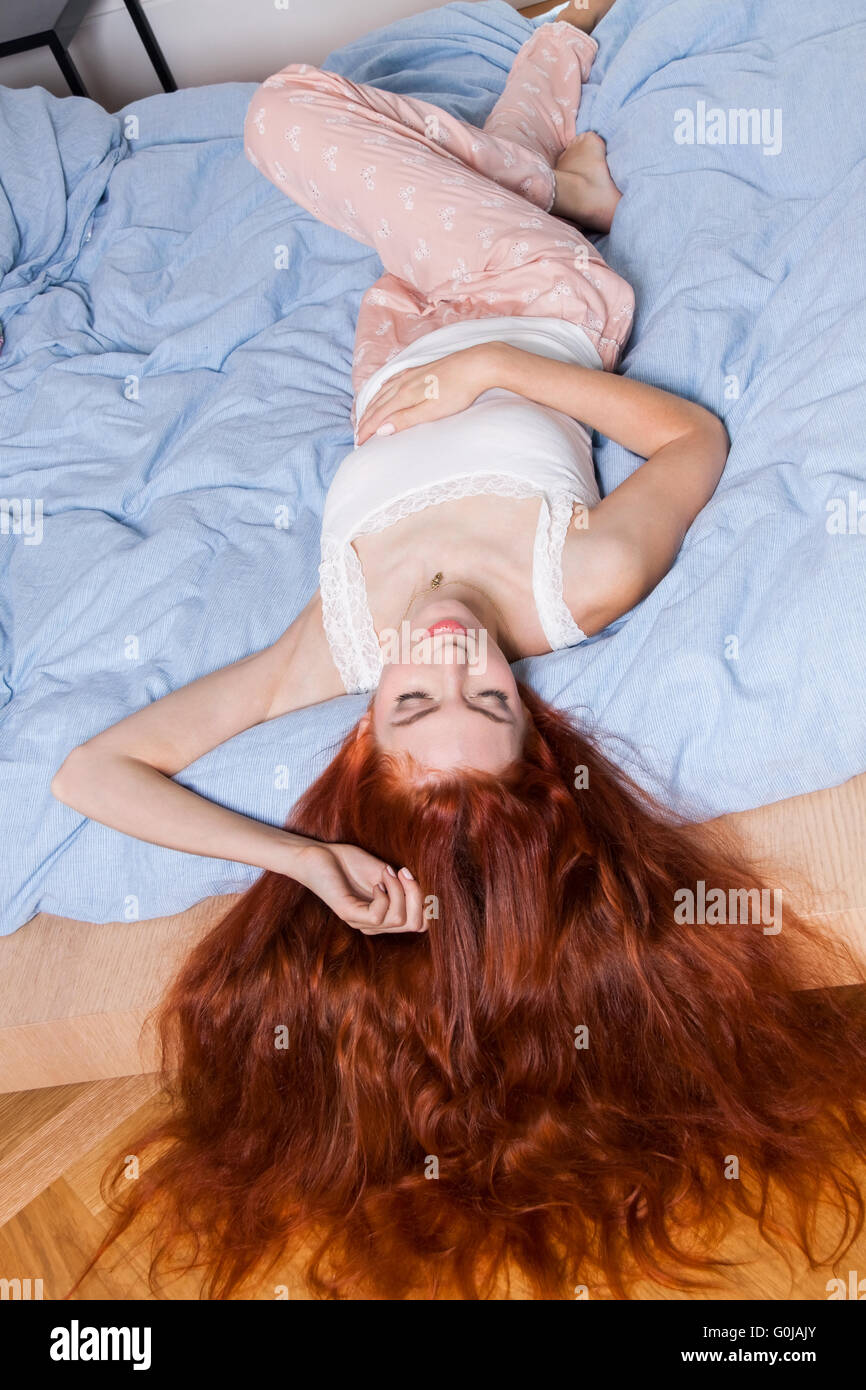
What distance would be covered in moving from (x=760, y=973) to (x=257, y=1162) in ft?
1.96

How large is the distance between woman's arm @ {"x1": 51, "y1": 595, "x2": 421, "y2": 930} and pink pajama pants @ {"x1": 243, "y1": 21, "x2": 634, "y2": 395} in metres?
0.58

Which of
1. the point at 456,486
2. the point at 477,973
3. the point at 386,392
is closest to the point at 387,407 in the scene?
the point at 386,392

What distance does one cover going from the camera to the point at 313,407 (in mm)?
1844

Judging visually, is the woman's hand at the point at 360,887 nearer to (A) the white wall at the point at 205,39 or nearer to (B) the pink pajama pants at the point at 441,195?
(B) the pink pajama pants at the point at 441,195

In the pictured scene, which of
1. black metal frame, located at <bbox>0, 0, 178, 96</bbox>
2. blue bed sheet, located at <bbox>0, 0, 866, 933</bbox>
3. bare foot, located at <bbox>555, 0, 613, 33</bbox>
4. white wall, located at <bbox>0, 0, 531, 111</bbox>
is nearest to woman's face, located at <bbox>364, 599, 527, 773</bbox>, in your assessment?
blue bed sheet, located at <bbox>0, 0, 866, 933</bbox>

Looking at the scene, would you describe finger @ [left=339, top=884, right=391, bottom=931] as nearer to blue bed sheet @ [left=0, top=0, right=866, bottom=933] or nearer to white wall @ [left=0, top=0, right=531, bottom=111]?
blue bed sheet @ [left=0, top=0, right=866, bottom=933]

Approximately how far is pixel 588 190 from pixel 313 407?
651 mm

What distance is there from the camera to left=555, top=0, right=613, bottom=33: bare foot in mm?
2221

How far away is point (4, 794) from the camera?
1.42 m

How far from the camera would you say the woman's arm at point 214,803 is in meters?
1.21

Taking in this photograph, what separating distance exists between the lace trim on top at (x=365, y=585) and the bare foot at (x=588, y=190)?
0.80 m

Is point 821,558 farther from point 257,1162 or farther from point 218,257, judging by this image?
point 218,257

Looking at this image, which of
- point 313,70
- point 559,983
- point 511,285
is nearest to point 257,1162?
point 559,983
